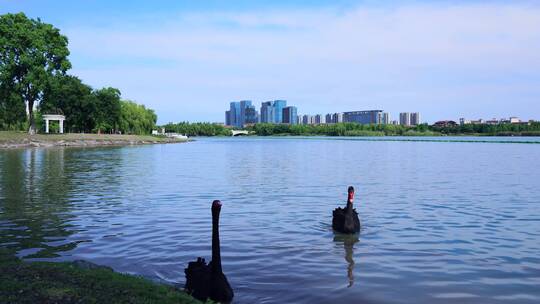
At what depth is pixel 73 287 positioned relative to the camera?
7.94m

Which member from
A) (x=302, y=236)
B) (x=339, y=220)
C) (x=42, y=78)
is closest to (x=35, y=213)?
(x=302, y=236)

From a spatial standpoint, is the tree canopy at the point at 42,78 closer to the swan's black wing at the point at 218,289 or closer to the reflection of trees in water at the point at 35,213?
the reflection of trees in water at the point at 35,213

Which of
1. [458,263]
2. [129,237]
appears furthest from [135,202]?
[458,263]

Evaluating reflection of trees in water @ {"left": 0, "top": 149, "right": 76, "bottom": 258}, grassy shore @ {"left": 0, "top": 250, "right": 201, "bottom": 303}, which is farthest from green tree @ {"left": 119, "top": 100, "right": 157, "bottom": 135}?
grassy shore @ {"left": 0, "top": 250, "right": 201, "bottom": 303}

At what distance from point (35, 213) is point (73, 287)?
10769mm

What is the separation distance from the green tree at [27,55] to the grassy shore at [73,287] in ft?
246

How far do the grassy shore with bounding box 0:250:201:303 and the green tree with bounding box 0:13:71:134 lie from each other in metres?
74.9

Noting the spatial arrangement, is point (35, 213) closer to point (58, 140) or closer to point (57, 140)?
point (57, 140)

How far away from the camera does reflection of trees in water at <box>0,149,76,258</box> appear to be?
12781 mm

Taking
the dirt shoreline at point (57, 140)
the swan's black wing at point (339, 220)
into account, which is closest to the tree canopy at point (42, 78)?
the dirt shoreline at point (57, 140)

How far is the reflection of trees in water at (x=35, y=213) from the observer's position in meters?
12.8

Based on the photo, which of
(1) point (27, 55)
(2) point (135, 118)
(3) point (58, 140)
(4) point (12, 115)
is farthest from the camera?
(2) point (135, 118)

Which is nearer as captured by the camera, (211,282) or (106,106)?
(211,282)

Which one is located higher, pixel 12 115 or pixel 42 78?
pixel 42 78
